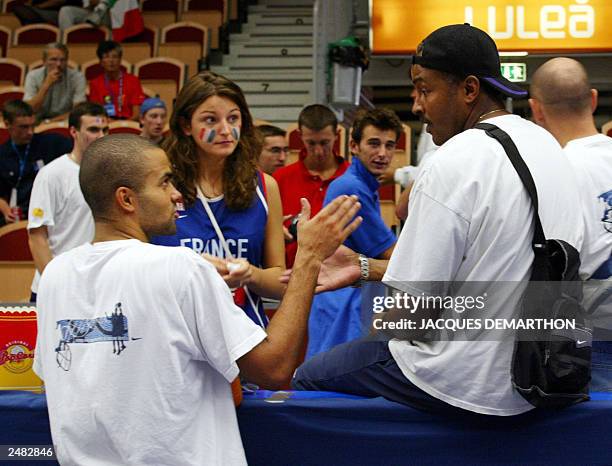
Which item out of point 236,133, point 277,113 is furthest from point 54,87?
point 236,133

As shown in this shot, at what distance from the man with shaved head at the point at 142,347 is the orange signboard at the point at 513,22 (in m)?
4.13

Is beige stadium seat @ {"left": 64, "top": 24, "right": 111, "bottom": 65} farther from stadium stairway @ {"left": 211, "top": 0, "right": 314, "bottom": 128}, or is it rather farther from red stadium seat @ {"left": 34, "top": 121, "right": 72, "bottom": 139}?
red stadium seat @ {"left": 34, "top": 121, "right": 72, "bottom": 139}

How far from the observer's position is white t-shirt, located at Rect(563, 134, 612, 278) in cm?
266

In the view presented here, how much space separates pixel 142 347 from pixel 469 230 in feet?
2.59

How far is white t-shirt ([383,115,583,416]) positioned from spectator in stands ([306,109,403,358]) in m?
1.21

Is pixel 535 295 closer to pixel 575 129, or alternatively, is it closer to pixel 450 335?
pixel 450 335

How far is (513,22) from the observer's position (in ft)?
19.7

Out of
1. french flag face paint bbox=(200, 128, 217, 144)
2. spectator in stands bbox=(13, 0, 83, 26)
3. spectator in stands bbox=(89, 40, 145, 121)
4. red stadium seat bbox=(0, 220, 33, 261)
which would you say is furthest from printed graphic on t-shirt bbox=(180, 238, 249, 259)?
spectator in stands bbox=(13, 0, 83, 26)

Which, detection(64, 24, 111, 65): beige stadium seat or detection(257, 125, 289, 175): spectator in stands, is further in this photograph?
detection(64, 24, 111, 65): beige stadium seat

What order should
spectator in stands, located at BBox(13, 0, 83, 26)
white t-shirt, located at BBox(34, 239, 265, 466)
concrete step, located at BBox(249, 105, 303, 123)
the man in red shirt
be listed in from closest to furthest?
1. white t-shirt, located at BBox(34, 239, 265, 466)
2. the man in red shirt
3. concrete step, located at BBox(249, 105, 303, 123)
4. spectator in stands, located at BBox(13, 0, 83, 26)

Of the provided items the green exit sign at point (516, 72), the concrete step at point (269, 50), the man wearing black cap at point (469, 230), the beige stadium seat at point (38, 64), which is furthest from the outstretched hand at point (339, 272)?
the concrete step at point (269, 50)

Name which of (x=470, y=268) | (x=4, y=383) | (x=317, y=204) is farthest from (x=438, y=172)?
(x=317, y=204)

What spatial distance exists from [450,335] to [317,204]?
9.53 feet

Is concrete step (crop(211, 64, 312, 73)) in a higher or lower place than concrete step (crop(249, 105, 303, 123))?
higher
